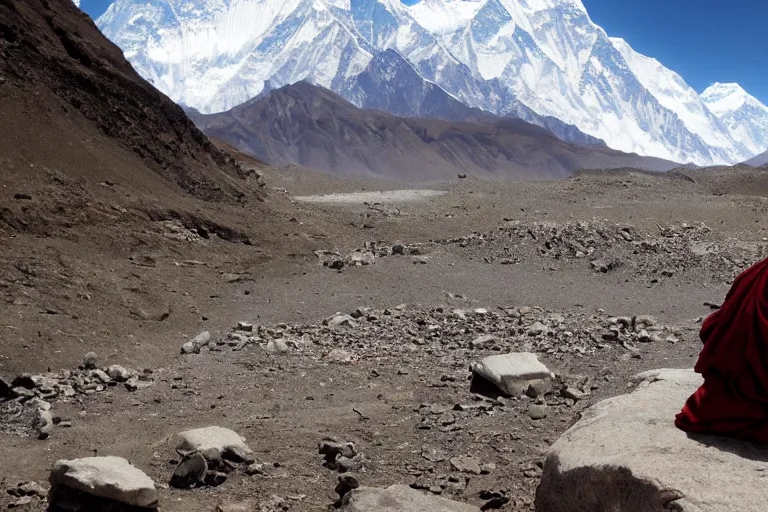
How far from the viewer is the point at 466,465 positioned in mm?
4816

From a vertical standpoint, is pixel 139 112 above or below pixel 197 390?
above

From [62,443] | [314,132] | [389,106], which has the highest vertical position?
[389,106]

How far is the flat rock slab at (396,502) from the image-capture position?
379 centimetres

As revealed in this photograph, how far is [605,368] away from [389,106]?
183090 mm

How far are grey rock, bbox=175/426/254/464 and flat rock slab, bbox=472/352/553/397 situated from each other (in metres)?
2.28

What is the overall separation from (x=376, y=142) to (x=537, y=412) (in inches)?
3863

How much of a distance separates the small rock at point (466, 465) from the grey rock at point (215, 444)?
1.35 m

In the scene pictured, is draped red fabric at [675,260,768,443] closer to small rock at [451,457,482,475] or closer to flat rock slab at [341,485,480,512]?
flat rock slab at [341,485,480,512]

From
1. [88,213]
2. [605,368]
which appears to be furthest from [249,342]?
[88,213]

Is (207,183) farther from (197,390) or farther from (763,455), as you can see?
(763,455)

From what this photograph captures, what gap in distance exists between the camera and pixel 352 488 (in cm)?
438

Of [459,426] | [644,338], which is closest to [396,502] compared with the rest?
[459,426]

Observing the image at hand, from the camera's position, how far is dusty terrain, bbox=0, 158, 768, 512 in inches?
197

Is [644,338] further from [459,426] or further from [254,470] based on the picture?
[254,470]
